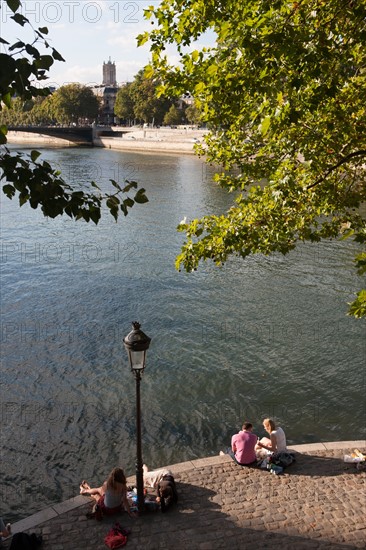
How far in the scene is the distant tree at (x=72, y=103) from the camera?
115938mm

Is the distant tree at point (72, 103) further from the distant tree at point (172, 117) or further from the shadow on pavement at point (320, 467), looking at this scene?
the shadow on pavement at point (320, 467)

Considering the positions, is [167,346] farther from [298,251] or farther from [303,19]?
[298,251]

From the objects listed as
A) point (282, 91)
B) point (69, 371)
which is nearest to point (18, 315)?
point (69, 371)

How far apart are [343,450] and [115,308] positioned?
397 inches

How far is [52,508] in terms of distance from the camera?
773cm

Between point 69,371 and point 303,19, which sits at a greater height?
point 303,19

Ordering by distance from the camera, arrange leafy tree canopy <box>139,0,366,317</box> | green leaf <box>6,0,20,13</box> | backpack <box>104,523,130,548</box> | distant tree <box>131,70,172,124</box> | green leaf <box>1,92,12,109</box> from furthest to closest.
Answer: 1. distant tree <box>131,70,172,124</box>
2. backpack <box>104,523,130,548</box>
3. leafy tree canopy <box>139,0,366,317</box>
4. green leaf <box>1,92,12,109</box>
5. green leaf <box>6,0,20,13</box>

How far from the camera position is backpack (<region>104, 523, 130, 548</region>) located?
6901 millimetres

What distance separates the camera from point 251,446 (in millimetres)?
8805

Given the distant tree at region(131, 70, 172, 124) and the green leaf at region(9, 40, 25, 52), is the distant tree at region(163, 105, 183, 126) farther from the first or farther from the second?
the green leaf at region(9, 40, 25, 52)

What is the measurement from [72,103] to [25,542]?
11917 centimetres


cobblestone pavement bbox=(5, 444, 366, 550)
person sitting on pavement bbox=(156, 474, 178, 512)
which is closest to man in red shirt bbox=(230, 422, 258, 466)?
cobblestone pavement bbox=(5, 444, 366, 550)

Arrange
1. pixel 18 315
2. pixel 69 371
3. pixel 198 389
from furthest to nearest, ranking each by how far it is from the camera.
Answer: pixel 18 315 → pixel 69 371 → pixel 198 389

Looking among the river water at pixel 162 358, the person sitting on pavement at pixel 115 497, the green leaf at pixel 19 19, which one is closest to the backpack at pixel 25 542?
the person sitting on pavement at pixel 115 497
